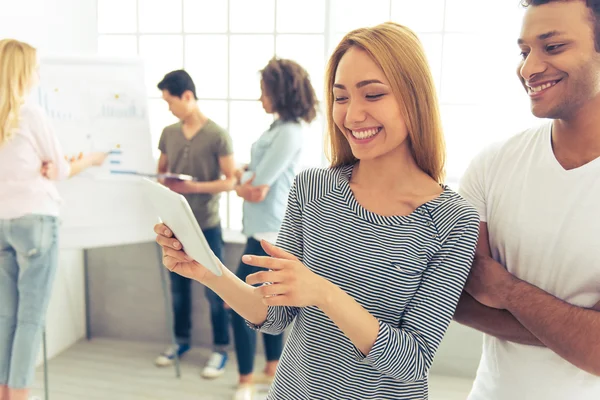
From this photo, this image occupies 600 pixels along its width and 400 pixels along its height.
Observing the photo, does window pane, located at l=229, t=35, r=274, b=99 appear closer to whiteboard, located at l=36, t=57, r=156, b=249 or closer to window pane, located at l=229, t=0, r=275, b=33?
window pane, located at l=229, t=0, r=275, b=33

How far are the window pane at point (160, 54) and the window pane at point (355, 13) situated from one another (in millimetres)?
996

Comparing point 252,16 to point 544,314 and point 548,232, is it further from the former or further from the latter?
point 544,314

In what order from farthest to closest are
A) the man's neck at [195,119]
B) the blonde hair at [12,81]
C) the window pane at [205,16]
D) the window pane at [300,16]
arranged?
the window pane at [205,16], the window pane at [300,16], the man's neck at [195,119], the blonde hair at [12,81]

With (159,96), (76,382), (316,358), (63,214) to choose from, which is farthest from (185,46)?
(316,358)

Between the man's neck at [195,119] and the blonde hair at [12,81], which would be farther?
the man's neck at [195,119]

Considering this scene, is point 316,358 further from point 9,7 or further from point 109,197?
point 9,7

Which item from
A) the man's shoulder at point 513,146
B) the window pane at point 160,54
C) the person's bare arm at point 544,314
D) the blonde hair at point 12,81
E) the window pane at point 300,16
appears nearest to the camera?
the person's bare arm at point 544,314

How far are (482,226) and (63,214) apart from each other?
2.33 m

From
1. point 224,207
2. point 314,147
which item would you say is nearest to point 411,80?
point 314,147

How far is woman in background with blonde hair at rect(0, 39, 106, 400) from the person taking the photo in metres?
2.47

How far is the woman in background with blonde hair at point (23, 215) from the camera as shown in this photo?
97.2 inches

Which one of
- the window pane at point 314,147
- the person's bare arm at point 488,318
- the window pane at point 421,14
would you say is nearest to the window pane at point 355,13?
the window pane at point 421,14

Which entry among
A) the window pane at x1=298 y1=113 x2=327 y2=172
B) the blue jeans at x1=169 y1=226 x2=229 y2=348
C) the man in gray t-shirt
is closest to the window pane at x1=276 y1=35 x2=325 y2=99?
the window pane at x1=298 y1=113 x2=327 y2=172

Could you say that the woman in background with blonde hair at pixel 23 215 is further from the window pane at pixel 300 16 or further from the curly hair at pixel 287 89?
the window pane at pixel 300 16
